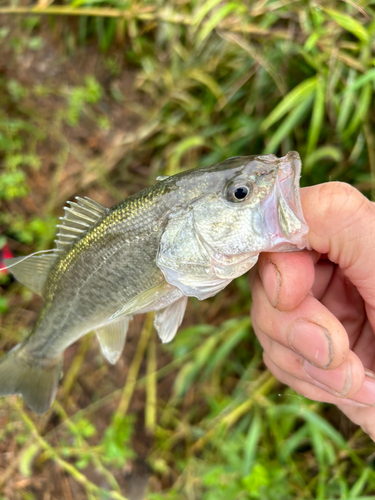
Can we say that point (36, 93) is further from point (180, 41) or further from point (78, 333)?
point (78, 333)

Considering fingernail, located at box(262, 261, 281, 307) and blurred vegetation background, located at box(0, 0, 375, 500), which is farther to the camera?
blurred vegetation background, located at box(0, 0, 375, 500)

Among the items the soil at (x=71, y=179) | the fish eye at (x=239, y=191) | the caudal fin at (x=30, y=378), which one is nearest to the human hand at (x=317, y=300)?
the fish eye at (x=239, y=191)

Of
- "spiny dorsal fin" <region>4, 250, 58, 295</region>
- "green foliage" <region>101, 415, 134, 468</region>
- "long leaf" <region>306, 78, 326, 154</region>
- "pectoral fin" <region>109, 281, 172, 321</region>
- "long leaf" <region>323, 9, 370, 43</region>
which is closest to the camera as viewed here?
"pectoral fin" <region>109, 281, 172, 321</region>

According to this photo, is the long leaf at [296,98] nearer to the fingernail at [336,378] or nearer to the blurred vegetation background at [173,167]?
the blurred vegetation background at [173,167]

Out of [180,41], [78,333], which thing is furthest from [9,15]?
[78,333]

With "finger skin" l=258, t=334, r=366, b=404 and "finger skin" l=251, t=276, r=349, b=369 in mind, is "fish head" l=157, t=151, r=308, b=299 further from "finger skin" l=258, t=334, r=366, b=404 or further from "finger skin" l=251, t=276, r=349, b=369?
"finger skin" l=258, t=334, r=366, b=404

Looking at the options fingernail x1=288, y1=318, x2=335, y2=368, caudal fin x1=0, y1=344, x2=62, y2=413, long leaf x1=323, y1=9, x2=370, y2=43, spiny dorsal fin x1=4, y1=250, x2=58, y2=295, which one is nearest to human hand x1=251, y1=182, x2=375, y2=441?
fingernail x1=288, y1=318, x2=335, y2=368

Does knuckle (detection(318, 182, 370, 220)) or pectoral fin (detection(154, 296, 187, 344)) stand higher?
knuckle (detection(318, 182, 370, 220))
